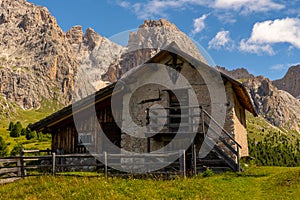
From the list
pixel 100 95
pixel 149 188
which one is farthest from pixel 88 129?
pixel 149 188

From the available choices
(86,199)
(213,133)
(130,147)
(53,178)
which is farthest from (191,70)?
(86,199)

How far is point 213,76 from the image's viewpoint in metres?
22.6

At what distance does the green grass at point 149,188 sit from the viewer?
40.6ft

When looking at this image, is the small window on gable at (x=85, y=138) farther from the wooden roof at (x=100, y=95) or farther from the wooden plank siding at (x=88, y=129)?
the wooden roof at (x=100, y=95)

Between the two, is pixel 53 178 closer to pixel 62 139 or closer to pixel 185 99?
pixel 62 139

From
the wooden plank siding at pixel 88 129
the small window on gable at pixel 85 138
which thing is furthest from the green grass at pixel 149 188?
the small window on gable at pixel 85 138

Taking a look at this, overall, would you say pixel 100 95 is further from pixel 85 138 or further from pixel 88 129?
pixel 85 138

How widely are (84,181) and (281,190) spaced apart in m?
8.65

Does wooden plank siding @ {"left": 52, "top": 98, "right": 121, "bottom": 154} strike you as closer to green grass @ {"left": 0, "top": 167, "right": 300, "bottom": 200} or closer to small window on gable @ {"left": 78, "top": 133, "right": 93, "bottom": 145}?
small window on gable @ {"left": 78, "top": 133, "right": 93, "bottom": 145}

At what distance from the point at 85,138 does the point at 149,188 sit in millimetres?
11993

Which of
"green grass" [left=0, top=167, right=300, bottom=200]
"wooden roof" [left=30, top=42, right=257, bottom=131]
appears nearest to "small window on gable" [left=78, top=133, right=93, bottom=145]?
"wooden roof" [left=30, top=42, right=257, bottom=131]

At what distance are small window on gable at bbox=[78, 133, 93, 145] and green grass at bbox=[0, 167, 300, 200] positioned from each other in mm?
8206

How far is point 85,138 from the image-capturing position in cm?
2408

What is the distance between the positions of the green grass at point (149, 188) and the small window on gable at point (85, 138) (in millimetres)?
8206
